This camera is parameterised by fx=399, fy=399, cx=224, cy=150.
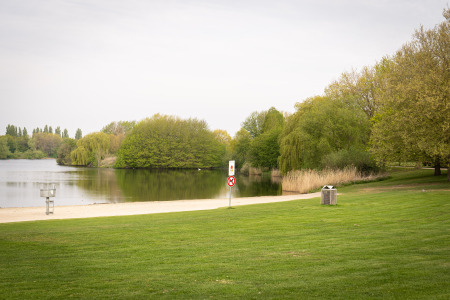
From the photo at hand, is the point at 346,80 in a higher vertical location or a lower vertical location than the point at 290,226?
higher

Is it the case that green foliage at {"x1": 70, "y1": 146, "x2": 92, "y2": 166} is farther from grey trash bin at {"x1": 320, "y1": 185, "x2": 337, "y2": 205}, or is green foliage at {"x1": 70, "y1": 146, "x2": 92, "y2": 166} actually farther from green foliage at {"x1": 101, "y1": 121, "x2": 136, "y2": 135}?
grey trash bin at {"x1": 320, "y1": 185, "x2": 337, "y2": 205}

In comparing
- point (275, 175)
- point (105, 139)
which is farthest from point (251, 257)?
point (105, 139)

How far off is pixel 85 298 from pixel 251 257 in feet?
12.2

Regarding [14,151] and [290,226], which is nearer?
[290,226]

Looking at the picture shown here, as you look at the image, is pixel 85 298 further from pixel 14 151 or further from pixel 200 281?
pixel 14 151

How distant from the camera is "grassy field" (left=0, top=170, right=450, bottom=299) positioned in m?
6.31

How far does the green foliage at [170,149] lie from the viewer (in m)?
108

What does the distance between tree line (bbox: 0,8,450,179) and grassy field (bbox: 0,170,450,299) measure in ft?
45.8

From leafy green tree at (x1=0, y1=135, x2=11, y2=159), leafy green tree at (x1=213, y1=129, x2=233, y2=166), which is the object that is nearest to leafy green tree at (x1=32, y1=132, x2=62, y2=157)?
leafy green tree at (x1=0, y1=135, x2=11, y2=159)

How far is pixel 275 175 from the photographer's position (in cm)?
6900

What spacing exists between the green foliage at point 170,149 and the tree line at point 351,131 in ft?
0.90

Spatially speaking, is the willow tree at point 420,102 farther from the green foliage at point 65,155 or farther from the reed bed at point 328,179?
the green foliage at point 65,155

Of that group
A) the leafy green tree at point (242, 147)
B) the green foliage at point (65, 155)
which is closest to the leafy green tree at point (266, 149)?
the leafy green tree at point (242, 147)

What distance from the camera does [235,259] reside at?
8445 millimetres
